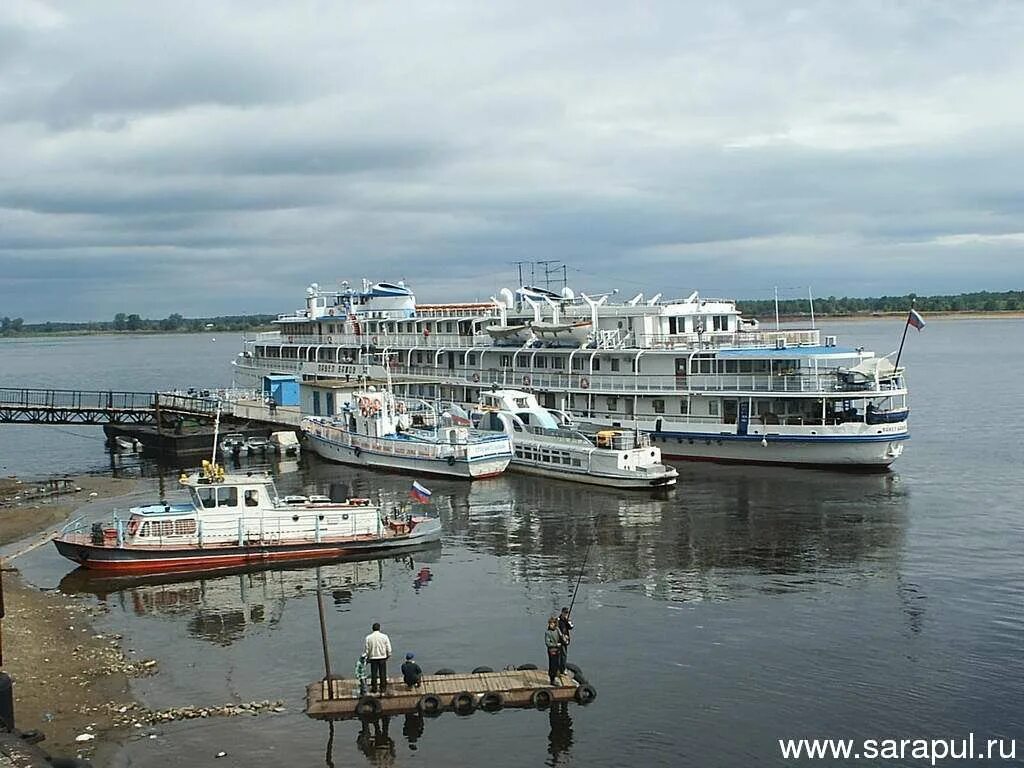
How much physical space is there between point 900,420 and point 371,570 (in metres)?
29.0

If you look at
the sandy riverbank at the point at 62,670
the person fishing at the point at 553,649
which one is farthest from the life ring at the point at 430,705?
the sandy riverbank at the point at 62,670

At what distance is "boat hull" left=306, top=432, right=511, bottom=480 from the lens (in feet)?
166

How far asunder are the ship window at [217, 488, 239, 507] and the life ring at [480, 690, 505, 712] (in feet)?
51.0

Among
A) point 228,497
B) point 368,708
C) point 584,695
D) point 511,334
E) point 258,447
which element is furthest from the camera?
point 511,334

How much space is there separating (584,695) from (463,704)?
2594 mm

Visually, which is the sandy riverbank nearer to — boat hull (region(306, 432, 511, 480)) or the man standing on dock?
the man standing on dock

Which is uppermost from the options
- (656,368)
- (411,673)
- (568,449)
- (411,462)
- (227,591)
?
(656,368)

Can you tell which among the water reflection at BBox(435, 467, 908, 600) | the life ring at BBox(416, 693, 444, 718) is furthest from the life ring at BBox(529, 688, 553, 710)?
the water reflection at BBox(435, 467, 908, 600)

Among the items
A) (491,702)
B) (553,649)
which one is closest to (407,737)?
(491,702)

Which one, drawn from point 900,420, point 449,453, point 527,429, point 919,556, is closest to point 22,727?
point 919,556

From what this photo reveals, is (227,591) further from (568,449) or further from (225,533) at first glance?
(568,449)

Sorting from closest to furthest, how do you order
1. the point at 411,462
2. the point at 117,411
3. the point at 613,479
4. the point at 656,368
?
the point at 613,479, the point at 411,462, the point at 656,368, the point at 117,411

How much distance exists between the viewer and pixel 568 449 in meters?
49.5

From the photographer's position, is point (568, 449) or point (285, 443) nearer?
point (568, 449)
